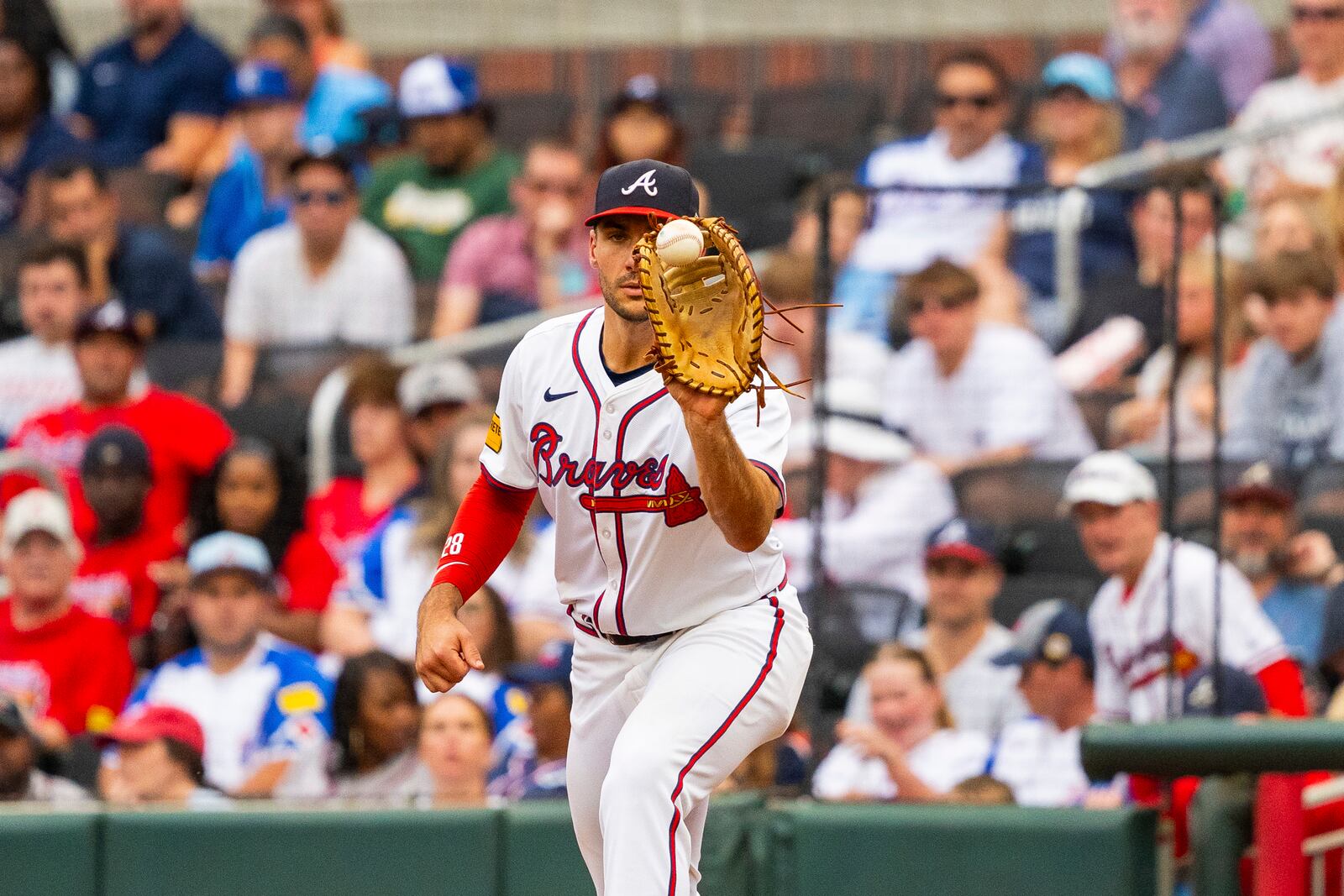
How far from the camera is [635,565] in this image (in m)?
4.00

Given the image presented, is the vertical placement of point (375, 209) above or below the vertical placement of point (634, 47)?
below

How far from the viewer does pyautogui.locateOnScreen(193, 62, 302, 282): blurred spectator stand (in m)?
9.69

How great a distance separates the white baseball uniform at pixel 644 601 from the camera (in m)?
3.77

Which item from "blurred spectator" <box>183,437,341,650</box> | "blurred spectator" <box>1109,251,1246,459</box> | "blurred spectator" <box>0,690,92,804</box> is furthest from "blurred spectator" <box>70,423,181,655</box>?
"blurred spectator" <box>1109,251,1246,459</box>

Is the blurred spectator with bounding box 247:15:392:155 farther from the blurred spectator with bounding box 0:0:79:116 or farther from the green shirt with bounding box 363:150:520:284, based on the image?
the blurred spectator with bounding box 0:0:79:116

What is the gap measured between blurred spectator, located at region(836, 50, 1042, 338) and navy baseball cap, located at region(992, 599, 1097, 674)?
1543mm

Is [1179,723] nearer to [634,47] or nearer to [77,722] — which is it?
[77,722]

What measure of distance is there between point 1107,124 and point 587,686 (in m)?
5.48

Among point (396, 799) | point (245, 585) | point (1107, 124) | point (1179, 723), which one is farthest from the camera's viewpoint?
point (1107, 124)

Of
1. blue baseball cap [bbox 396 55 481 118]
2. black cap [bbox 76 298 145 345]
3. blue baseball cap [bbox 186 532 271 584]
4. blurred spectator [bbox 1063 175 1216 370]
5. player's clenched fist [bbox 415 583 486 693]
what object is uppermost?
blue baseball cap [bbox 396 55 481 118]

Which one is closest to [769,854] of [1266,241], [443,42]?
[1266,241]

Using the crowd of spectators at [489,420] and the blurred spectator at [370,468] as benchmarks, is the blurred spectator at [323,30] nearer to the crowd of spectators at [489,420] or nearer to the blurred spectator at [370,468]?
the crowd of spectators at [489,420]

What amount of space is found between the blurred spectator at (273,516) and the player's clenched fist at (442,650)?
3406 millimetres

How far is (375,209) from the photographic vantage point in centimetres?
933
